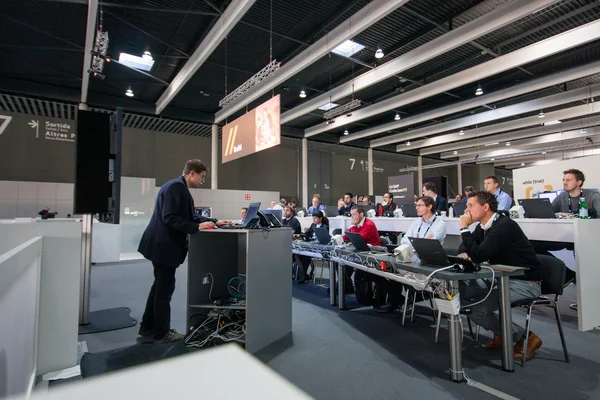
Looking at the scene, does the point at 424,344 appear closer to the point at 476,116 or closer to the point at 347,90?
the point at 347,90

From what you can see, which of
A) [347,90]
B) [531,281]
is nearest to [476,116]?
[347,90]

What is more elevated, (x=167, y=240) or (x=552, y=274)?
(x=167, y=240)

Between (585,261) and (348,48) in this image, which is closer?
(585,261)

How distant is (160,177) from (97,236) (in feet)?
8.72

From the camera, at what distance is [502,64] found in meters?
5.87

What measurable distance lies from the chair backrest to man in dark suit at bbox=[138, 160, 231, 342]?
2439 millimetres

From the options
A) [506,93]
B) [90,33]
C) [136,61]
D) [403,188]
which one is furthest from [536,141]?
[90,33]

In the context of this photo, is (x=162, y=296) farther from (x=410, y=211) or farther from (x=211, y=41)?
(x=410, y=211)

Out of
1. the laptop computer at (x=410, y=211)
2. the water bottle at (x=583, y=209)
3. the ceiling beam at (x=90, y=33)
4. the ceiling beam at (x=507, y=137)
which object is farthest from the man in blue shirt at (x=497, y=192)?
the ceiling beam at (x=507, y=137)

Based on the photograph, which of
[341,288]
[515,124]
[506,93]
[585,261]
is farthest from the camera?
[515,124]

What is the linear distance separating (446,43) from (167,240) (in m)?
5.21

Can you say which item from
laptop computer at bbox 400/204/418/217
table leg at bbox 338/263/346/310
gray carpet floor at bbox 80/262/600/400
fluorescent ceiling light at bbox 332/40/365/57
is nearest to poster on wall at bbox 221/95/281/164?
fluorescent ceiling light at bbox 332/40/365/57

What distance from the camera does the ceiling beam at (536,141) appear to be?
1025 centimetres

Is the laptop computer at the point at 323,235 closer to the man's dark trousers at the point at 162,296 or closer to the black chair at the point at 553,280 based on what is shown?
the man's dark trousers at the point at 162,296
